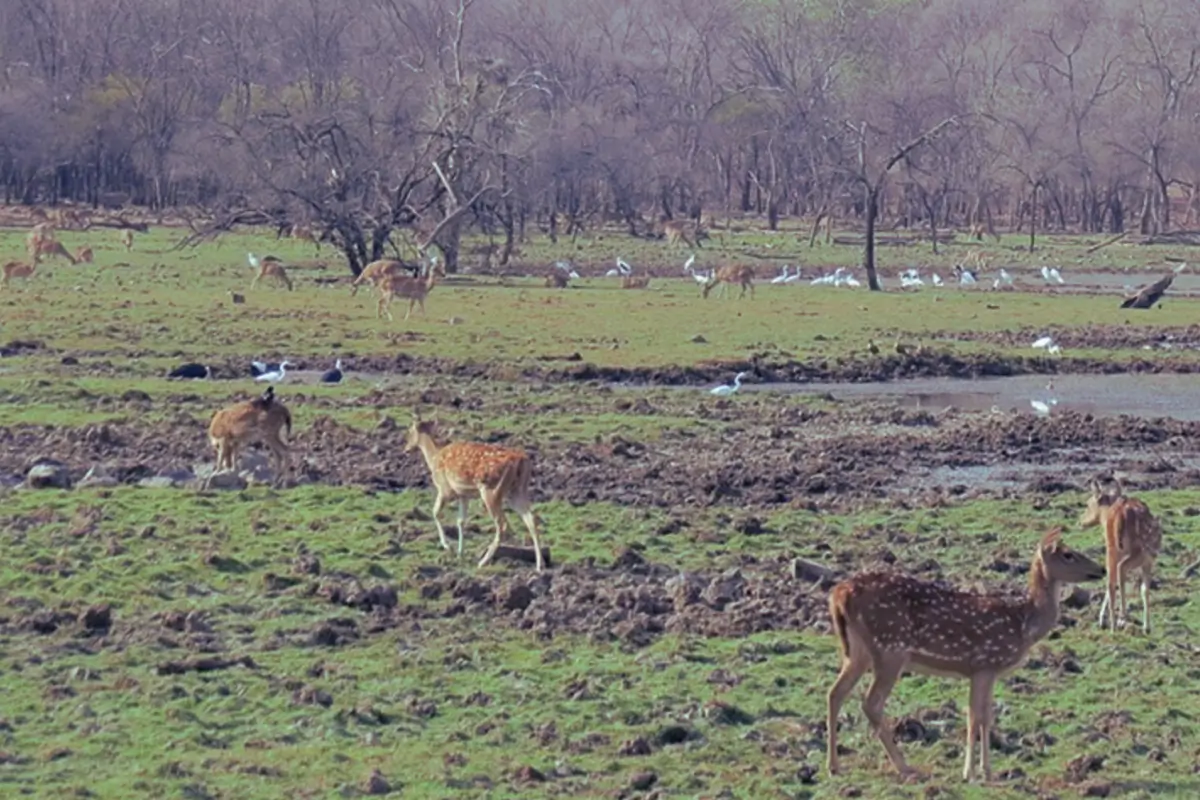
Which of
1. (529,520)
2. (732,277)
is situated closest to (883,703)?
(529,520)

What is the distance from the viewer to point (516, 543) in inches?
618

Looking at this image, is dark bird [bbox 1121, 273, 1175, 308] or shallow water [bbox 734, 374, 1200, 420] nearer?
shallow water [bbox 734, 374, 1200, 420]

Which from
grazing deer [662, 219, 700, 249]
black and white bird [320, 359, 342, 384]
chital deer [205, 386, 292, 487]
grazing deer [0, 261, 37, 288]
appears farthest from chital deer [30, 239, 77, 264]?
chital deer [205, 386, 292, 487]

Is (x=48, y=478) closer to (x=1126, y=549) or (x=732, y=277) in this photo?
(x=1126, y=549)

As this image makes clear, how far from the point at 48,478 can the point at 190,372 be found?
9.50 m

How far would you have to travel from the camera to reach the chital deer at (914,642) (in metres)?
9.84

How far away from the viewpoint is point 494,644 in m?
12.5

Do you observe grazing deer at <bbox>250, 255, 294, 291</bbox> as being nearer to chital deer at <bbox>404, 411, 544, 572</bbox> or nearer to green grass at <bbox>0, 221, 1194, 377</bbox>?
green grass at <bbox>0, 221, 1194, 377</bbox>

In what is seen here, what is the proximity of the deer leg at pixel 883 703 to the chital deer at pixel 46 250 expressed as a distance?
38232 mm

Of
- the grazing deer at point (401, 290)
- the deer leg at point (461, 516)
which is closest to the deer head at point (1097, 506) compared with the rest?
the deer leg at point (461, 516)

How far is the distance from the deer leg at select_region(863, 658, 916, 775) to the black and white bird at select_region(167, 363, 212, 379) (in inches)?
729

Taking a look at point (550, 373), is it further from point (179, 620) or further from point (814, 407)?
point (179, 620)

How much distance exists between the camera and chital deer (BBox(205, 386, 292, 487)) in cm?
1823

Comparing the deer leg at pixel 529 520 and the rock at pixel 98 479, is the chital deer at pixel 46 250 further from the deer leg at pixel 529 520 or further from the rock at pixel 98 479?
the deer leg at pixel 529 520
